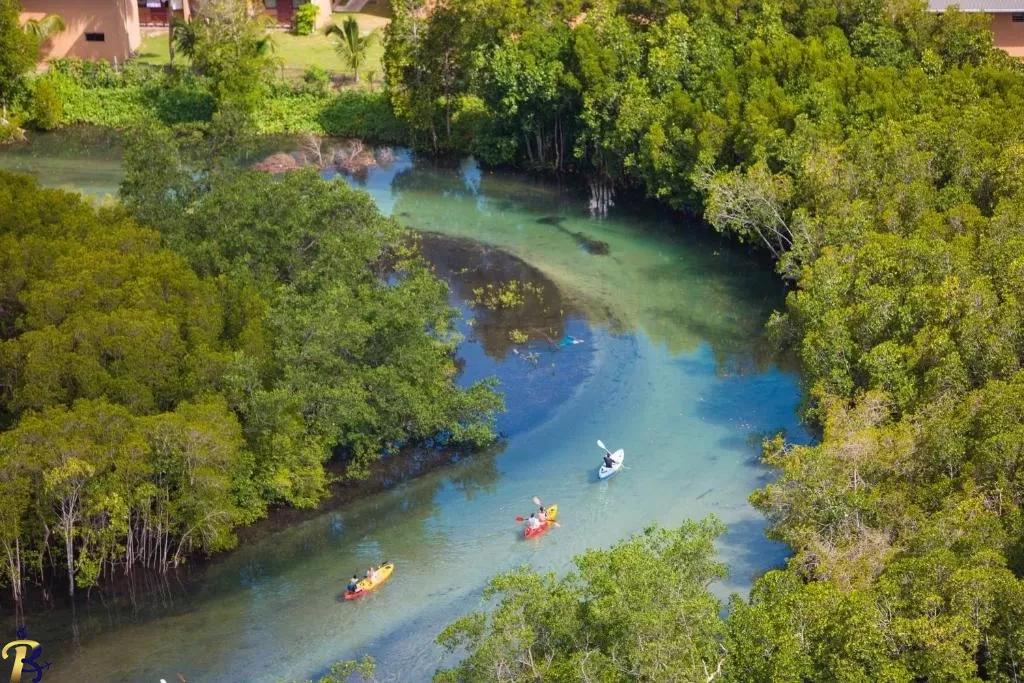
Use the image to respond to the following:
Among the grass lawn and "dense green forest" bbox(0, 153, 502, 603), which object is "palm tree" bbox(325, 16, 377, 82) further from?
"dense green forest" bbox(0, 153, 502, 603)

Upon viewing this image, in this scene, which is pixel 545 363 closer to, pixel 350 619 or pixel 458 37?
pixel 350 619

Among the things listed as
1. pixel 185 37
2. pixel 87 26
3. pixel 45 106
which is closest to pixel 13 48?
pixel 45 106

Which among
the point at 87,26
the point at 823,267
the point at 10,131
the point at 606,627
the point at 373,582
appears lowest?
the point at 373,582

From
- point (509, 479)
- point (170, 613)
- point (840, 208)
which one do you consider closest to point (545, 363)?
point (509, 479)

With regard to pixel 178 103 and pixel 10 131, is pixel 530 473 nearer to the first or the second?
pixel 178 103

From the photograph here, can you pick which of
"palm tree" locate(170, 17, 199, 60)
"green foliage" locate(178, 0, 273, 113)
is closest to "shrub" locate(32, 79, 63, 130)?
"palm tree" locate(170, 17, 199, 60)

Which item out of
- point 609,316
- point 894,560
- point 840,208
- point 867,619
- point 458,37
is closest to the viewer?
point 867,619
